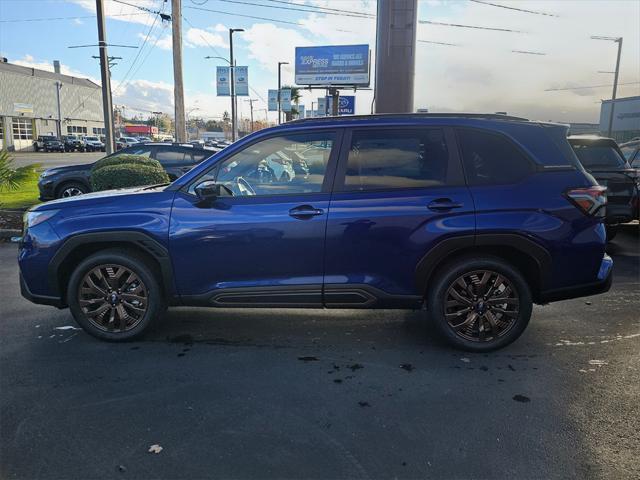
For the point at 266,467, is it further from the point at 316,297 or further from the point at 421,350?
the point at 421,350

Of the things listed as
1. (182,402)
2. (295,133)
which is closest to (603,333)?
(295,133)

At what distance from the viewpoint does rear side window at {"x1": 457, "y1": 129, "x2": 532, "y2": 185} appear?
4.04m

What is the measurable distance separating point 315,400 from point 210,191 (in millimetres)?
1800

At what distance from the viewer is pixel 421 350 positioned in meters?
4.22

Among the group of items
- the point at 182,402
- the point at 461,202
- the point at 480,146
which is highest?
the point at 480,146

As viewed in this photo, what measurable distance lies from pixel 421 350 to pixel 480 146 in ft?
5.78

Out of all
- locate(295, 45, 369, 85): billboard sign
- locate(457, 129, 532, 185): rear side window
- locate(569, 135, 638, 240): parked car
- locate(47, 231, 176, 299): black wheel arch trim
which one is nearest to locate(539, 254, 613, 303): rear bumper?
locate(457, 129, 532, 185): rear side window

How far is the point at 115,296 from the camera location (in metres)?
4.28

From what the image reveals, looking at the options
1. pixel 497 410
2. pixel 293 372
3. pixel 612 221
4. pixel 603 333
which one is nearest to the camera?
pixel 497 410

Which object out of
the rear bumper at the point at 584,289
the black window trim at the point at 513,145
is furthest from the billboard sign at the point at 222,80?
the rear bumper at the point at 584,289

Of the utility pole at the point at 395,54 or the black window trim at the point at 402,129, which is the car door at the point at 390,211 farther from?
the utility pole at the point at 395,54

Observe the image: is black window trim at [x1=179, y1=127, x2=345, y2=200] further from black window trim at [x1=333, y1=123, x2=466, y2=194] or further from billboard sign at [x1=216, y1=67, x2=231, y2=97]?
billboard sign at [x1=216, y1=67, x2=231, y2=97]

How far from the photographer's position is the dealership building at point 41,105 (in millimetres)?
58594

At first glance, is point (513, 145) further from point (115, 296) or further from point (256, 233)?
point (115, 296)
